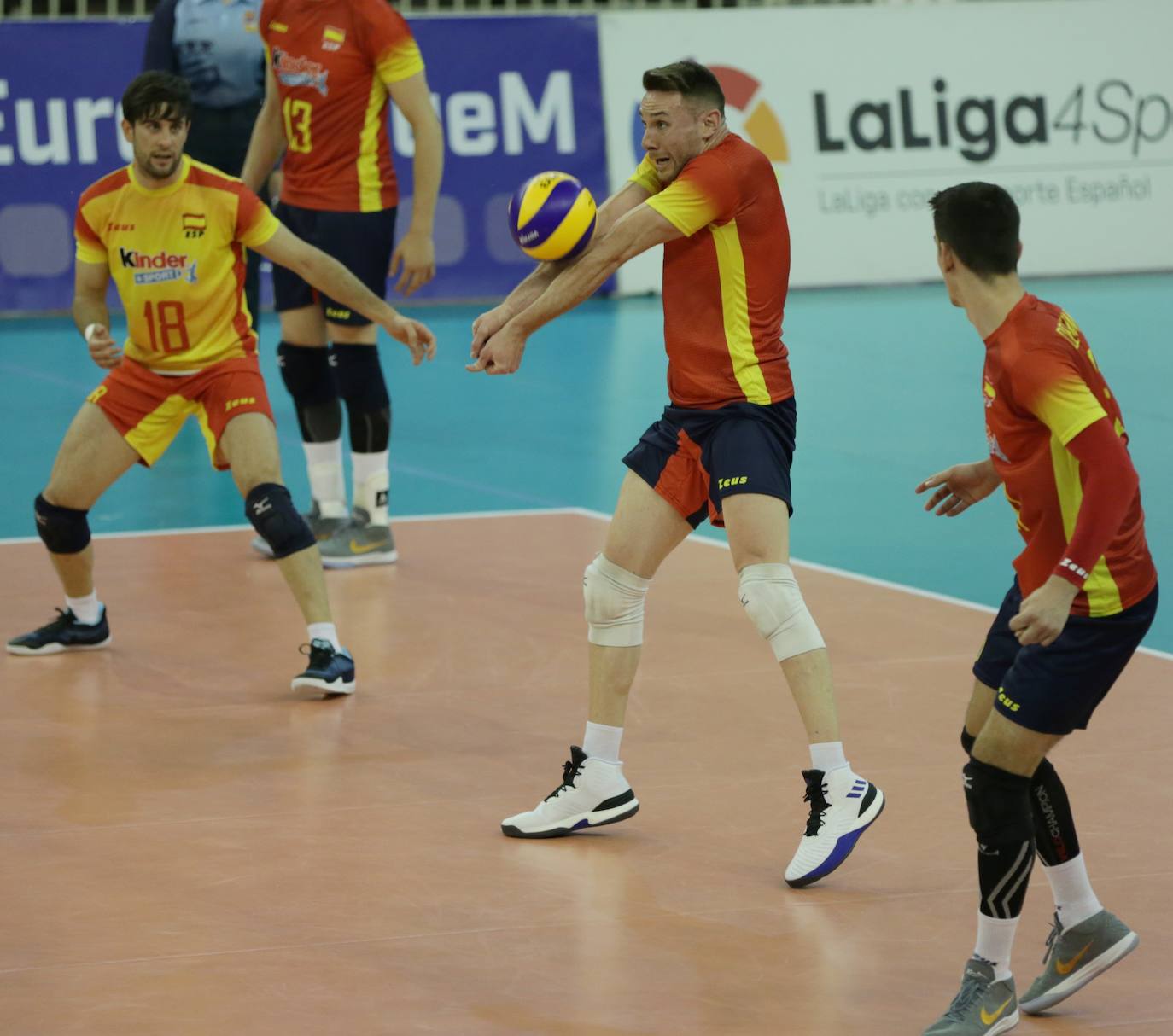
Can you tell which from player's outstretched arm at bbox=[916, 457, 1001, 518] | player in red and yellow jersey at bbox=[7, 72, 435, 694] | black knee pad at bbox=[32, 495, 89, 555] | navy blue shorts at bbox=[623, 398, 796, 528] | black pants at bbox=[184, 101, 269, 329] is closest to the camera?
player's outstretched arm at bbox=[916, 457, 1001, 518]

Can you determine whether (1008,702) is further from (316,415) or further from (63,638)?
(316,415)

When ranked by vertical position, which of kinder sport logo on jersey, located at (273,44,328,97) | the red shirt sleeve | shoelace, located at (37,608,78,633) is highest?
kinder sport logo on jersey, located at (273,44,328,97)

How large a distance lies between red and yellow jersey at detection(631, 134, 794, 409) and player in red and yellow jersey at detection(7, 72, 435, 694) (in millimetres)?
1748

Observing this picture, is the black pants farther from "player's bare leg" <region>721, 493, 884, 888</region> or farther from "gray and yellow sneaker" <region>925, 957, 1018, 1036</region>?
"gray and yellow sneaker" <region>925, 957, 1018, 1036</region>

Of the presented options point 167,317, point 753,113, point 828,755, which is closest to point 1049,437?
point 828,755

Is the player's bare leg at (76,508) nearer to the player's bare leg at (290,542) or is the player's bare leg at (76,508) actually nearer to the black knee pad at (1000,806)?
the player's bare leg at (290,542)

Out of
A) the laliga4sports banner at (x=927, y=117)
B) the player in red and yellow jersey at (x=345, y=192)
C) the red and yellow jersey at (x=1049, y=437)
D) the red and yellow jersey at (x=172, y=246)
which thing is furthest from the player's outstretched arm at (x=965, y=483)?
the laliga4sports banner at (x=927, y=117)

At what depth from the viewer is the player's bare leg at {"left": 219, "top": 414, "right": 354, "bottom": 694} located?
6492 mm

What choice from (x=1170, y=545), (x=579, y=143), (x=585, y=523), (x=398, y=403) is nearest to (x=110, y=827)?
(x=585, y=523)

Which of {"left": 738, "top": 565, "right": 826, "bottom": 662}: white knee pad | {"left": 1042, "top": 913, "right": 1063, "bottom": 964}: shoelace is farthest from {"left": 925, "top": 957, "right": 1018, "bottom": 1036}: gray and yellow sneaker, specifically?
{"left": 738, "top": 565, "right": 826, "bottom": 662}: white knee pad

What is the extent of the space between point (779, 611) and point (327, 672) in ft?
6.65

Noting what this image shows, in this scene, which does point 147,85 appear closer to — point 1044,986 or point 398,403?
point 1044,986

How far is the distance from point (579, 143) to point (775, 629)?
12331mm

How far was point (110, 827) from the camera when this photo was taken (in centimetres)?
527
